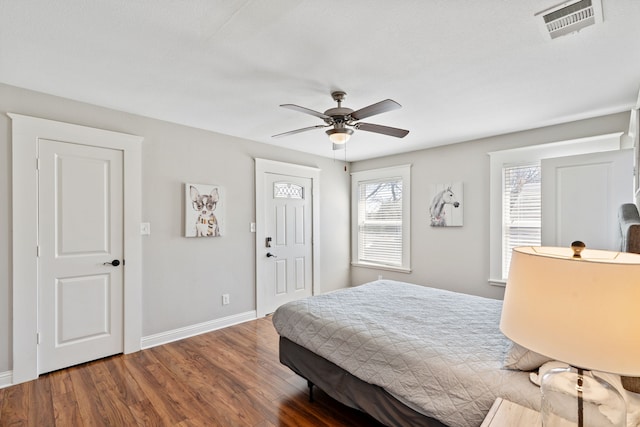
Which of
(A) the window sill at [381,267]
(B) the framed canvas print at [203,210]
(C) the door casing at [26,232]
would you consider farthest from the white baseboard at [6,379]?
(A) the window sill at [381,267]

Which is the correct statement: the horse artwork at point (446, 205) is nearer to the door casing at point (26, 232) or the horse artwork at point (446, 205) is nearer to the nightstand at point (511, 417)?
the nightstand at point (511, 417)

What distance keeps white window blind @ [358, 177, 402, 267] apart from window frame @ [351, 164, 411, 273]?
0.14 feet

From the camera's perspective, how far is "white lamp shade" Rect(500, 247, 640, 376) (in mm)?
649

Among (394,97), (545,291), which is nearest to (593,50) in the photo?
(394,97)

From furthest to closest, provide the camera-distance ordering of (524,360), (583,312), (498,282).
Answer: (498,282) → (524,360) → (583,312)

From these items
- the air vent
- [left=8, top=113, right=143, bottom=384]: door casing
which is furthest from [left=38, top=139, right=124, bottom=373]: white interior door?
the air vent

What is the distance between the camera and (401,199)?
4.89m

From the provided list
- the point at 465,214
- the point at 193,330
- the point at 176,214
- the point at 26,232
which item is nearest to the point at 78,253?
the point at 26,232

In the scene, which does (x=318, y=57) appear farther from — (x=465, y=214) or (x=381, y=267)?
(x=381, y=267)

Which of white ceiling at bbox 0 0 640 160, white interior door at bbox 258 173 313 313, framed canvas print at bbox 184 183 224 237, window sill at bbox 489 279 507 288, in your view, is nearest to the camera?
white ceiling at bbox 0 0 640 160

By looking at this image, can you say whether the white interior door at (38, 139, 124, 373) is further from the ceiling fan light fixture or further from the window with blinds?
the window with blinds

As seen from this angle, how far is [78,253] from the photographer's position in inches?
111

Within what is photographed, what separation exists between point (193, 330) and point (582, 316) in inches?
147

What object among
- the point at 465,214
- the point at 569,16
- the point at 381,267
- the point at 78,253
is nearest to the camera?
the point at 569,16
